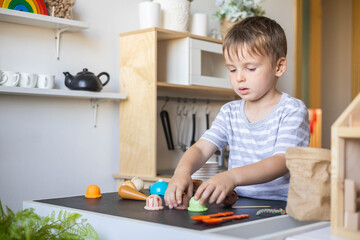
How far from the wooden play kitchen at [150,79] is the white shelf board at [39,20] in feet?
1.11

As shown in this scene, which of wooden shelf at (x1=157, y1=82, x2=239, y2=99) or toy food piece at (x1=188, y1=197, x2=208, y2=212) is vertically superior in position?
wooden shelf at (x1=157, y1=82, x2=239, y2=99)

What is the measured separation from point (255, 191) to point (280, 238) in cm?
63

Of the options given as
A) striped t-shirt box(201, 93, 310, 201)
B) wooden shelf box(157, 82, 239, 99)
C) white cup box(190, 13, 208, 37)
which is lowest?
striped t-shirt box(201, 93, 310, 201)

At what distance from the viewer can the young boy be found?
4.46 ft

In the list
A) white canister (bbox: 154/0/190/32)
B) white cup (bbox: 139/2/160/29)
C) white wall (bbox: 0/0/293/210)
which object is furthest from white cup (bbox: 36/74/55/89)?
white canister (bbox: 154/0/190/32)

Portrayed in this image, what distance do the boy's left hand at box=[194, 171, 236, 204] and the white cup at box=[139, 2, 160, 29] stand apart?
1659 mm

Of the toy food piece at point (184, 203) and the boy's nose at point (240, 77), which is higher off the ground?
the boy's nose at point (240, 77)

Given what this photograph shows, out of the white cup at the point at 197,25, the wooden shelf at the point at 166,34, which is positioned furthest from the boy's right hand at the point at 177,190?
the white cup at the point at 197,25

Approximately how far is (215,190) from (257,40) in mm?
556

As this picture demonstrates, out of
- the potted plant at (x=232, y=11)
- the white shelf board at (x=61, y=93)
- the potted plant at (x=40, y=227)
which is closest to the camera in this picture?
the potted plant at (x=40, y=227)

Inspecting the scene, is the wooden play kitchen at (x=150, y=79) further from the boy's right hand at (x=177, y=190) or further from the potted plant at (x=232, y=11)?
the boy's right hand at (x=177, y=190)

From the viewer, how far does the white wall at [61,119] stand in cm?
229

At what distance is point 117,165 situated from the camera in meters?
2.74

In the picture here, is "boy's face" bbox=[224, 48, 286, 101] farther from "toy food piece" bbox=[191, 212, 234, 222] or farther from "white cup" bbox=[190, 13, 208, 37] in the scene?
"white cup" bbox=[190, 13, 208, 37]
